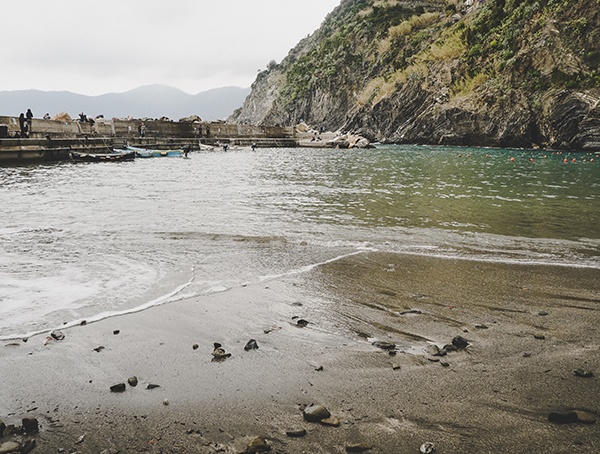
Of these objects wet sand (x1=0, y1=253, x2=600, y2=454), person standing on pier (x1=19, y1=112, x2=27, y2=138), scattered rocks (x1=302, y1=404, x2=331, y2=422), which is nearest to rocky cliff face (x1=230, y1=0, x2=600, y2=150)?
wet sand (x1=0, y1=253, x2=600, y2=454)

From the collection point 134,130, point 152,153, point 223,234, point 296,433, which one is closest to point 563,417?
point 296,433

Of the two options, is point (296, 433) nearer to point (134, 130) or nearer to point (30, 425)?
point (30, 425)

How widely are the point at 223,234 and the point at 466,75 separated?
69581 millimetres

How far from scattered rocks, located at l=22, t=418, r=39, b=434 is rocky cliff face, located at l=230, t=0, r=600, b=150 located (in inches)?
2367

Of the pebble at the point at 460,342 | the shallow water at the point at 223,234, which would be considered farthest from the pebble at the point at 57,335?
the pebble at the point at 460,342

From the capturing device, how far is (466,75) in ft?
220

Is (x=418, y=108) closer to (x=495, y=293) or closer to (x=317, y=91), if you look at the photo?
(x=317, y=91)

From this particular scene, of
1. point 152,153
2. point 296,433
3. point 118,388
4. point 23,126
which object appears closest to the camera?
point 296,433

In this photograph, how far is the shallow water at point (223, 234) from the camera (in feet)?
19.1

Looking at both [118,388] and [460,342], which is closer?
[118,388]

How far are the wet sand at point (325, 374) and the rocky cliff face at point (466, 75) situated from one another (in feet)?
185

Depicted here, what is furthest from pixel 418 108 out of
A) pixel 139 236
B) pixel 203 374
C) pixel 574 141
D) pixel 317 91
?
pixel 203 374

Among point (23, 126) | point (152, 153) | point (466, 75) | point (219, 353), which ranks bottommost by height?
point (219, 353)

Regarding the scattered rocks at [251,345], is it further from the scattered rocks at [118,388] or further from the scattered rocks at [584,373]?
the scattered rocks at [584,373]
